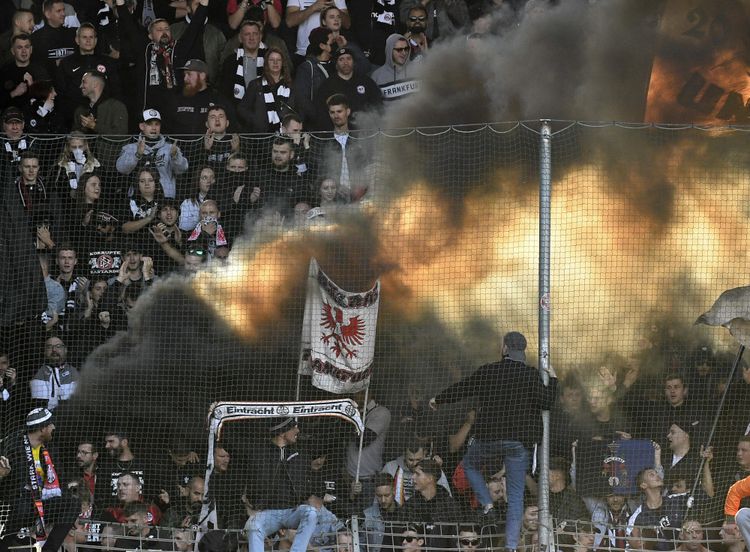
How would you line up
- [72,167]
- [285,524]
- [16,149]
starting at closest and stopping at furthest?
[285,524] < [16,149] < [72,167]

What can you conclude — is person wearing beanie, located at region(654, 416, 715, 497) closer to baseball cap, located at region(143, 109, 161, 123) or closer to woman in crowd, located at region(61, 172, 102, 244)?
woman in crowd, located at region(61, 172, 102, 244)

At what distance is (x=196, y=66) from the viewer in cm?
1271

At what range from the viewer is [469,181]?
10844 millimetres

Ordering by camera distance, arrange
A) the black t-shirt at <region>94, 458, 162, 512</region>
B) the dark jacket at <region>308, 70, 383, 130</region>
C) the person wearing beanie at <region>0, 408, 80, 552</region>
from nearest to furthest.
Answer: the person wearing beanie at <region>0, 408, 80, 552</region>, the black t-shirt at <region>94, 458, 162, 512</region>, the dark jacket at <region>308, 70, 383, 130</region>

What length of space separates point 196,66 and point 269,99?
911 mm

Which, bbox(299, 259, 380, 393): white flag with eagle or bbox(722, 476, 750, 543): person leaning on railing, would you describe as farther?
bbox(299, 259, 380, 393): white flag with eagle

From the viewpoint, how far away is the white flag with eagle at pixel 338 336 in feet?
32.9

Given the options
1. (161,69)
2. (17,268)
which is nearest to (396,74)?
(161,69)

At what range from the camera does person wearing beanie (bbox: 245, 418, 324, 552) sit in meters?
8.94

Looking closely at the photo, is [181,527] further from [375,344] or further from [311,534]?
[375,344]

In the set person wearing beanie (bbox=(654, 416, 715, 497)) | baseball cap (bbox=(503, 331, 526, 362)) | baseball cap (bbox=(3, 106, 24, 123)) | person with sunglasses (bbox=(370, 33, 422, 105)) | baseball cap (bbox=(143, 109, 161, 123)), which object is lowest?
person wearing beanie (bbox=(654, 416, 715, 497))

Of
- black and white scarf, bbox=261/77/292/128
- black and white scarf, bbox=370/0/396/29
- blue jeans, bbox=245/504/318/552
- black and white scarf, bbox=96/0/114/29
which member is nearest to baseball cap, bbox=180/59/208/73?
black and white scarf, bbox=261/77/292/128

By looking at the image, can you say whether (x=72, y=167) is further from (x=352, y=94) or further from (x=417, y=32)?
(x=417, y=32)

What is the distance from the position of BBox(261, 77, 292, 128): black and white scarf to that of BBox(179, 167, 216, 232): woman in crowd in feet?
5.98
